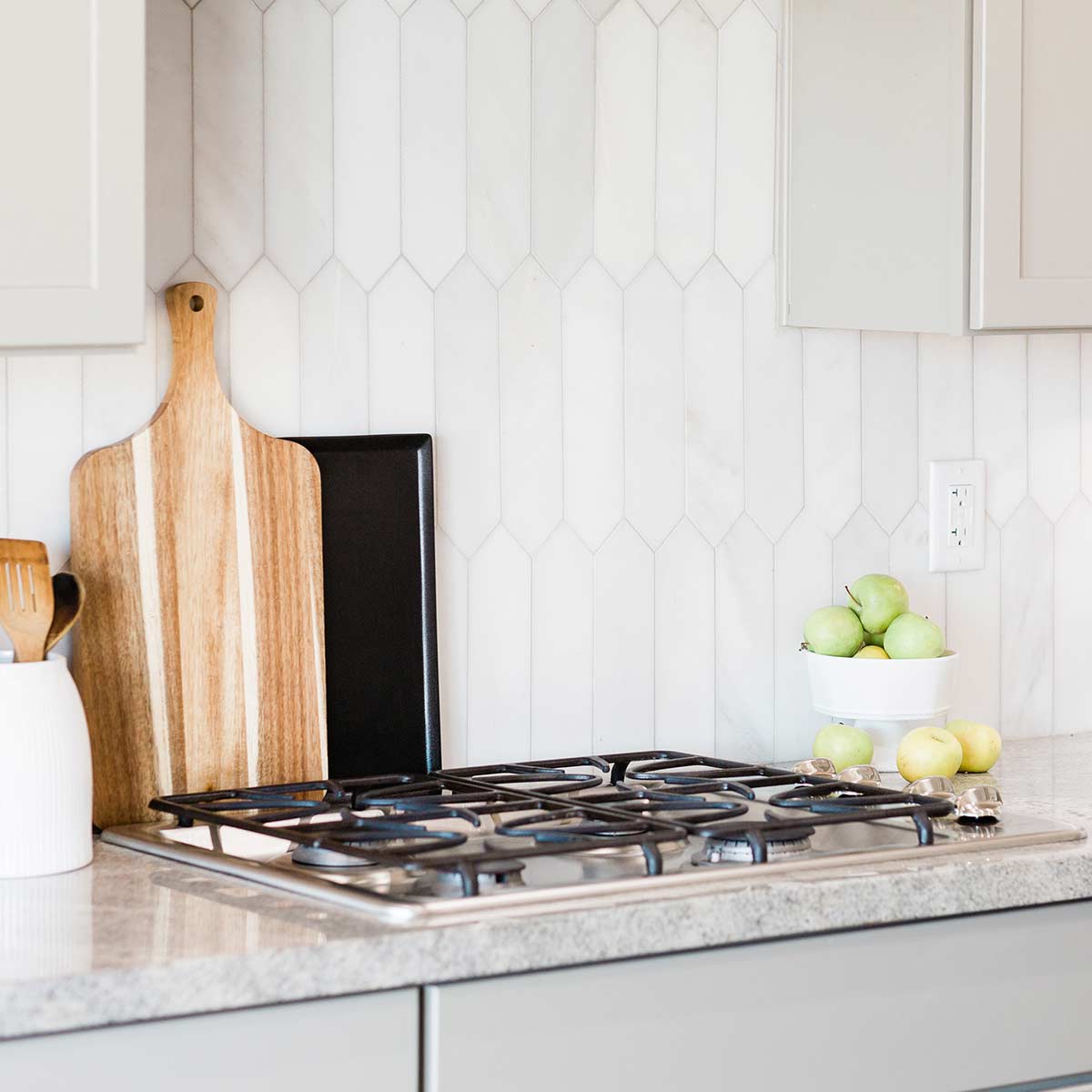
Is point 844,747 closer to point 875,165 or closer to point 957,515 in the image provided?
point 957,515

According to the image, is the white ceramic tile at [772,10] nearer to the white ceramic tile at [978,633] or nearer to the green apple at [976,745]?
the white ceramic tile at [978,633]

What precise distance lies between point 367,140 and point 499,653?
23.7 inches

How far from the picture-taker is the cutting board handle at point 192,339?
1.68 meters

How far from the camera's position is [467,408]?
1.87 meters

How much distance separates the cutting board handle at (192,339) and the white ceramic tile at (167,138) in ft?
0.11

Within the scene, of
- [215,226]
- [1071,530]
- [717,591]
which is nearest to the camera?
[215,226]

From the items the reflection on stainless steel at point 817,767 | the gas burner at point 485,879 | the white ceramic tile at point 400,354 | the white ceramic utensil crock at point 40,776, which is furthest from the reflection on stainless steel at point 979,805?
the white ceramic utensil crock at point 40,776

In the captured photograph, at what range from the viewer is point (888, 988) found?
1.38m

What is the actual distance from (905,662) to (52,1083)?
44.8 inches

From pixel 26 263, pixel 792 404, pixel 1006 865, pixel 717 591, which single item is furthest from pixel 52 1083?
pixel 792 404

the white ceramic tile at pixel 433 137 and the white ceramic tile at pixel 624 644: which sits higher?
the white ceramic tile at pixel 433 137

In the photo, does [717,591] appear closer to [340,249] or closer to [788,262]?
[788,262]

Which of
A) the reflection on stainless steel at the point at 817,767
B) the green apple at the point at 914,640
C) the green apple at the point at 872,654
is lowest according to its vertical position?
the reflection on stainless steel at the point at 817,767

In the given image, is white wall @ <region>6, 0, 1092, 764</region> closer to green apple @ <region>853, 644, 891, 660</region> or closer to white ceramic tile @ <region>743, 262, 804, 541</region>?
white ceramic tile @ <region>743, 262, 804, 541</region>
